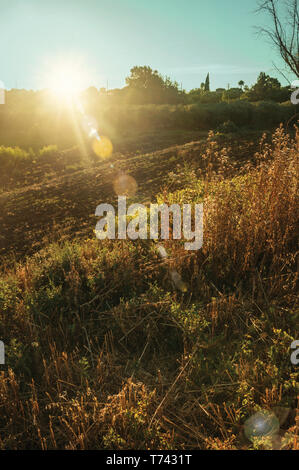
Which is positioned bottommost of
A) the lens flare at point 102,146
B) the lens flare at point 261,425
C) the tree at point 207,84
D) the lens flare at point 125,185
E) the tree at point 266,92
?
the lens flare at point 261,425

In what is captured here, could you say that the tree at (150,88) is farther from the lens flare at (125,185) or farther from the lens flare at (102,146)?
the lens flare at (125,185)

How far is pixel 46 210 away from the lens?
21.1 feet

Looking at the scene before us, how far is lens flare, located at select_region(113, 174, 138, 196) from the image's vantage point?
6.96 metres

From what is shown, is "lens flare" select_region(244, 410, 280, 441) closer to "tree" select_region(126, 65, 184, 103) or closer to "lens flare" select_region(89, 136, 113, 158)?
"lens flare" select_region(89, 136, 113, 158)

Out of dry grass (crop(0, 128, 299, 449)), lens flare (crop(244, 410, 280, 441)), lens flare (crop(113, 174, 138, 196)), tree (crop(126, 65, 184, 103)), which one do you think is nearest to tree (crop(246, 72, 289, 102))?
tree (crop(126, 65, 184, 103))

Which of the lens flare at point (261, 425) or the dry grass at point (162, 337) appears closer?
the lens flare at point (261, 425)

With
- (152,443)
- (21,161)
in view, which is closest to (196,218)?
(152,443)

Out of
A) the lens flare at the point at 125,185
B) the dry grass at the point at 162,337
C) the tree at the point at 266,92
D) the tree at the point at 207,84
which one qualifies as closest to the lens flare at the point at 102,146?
the lens flare at the point at 125,185

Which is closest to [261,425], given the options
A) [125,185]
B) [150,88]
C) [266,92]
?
[125,185]

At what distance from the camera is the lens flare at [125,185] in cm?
696

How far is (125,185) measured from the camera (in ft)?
25.2

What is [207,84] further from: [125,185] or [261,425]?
[261,425]
